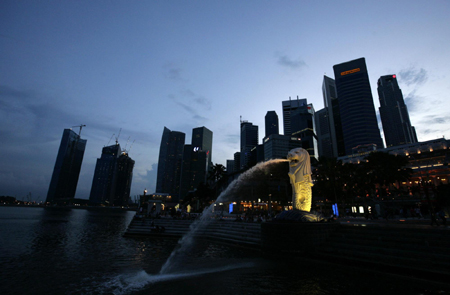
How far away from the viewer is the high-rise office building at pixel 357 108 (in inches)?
6619

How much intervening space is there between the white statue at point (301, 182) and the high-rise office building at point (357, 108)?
166 m

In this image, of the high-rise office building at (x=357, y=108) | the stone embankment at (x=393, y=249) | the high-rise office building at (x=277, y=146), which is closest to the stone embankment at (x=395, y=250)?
the stone embankment at (x=393, y=249)

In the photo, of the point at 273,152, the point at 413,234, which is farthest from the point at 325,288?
the point at 273,152

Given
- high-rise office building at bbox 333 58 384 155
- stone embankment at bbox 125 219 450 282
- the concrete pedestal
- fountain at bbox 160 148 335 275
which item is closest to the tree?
fountain at bbox 160 148 335 275

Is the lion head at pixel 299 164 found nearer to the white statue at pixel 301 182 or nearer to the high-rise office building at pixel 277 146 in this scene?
the white statue at pixel 301 182

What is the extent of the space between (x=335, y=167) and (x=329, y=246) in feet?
106

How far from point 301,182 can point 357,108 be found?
187m

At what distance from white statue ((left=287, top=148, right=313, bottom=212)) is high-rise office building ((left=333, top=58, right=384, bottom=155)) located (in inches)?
6530

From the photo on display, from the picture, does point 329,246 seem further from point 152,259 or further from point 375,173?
point 375,173

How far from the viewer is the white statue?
17547 millimetres

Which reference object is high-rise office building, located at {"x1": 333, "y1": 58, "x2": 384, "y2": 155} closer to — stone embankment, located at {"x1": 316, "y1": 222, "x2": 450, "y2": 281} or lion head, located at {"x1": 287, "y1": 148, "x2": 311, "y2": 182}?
lion head, located at {"x1": 287, "y1": 148, "x2": 311, "y2": 182}

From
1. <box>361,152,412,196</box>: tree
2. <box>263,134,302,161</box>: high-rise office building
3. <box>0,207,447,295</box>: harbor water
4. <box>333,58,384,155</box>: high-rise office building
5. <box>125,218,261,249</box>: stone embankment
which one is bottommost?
<box>0,207,447,295</box>: harbor water

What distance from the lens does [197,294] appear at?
7.88 metres

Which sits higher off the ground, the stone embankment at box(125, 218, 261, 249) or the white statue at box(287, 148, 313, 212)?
the white statue at box(287, 148, 313, 212)
